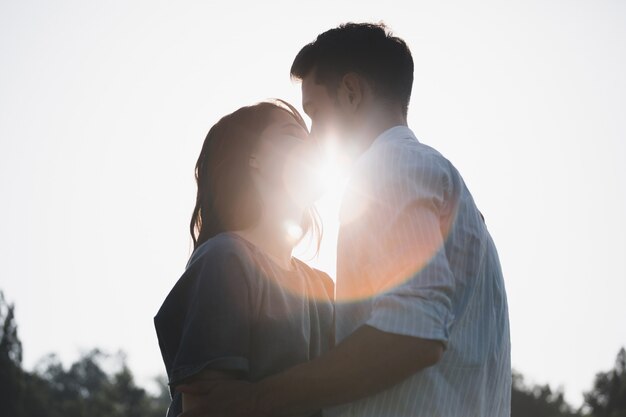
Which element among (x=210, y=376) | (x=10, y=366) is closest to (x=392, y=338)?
(x=210, y=376)

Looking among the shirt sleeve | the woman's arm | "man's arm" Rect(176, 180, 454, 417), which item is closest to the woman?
the woman's arm

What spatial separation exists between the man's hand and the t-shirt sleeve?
64 millimetres

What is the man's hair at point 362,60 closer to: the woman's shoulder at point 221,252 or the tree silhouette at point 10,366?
the woman's shoulder at point 221,252

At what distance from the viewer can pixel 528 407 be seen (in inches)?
2744

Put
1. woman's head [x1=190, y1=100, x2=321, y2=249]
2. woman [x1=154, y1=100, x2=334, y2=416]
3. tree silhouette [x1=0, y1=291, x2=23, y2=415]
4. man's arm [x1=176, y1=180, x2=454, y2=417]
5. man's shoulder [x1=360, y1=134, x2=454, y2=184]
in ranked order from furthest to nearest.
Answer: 1. tree silhouette [x1=0, y1=291, x2=23, y2=415]
2. woman's head [x1=190, y1=100, x2=321, y2=249]
3. woman [x1=154, y1=100, x2=334, y2=416]
4. man's shoulder [x1=360, y1=134, x2=454, y2=184]
5. man's arm [x1=176, y1=180, x2=454, y2=417]

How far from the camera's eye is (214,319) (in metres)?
2.81

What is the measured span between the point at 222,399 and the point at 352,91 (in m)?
1.41

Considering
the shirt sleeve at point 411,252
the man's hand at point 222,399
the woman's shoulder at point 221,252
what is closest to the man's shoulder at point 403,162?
the shirt sleeve at point 411,252

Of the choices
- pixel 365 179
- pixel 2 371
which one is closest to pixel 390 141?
pixel 365 179

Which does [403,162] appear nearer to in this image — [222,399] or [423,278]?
[423,278]

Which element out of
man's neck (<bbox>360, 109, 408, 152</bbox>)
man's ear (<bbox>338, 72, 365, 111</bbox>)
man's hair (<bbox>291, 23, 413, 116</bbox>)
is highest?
man's hair (<bbox>291, 23, 413, 116</bbox>)

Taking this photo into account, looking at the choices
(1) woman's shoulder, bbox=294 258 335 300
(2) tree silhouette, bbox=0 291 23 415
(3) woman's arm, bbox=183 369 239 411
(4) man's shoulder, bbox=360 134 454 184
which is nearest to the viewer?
(4) man's shoulder, bbox=360 134 454 184

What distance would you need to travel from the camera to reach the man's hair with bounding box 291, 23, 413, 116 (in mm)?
3201

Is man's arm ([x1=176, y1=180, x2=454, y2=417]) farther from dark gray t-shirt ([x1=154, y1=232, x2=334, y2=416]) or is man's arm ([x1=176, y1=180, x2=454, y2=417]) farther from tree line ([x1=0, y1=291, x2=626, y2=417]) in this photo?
tree line ([x1=0, y1=291, x2=626, y2=417])
